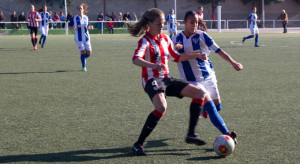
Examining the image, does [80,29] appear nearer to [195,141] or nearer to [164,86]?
[164,86]

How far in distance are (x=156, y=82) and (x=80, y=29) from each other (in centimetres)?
807

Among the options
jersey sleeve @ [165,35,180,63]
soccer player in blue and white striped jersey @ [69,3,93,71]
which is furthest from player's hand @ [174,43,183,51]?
soccer player in blue and white striped jersey @ [69,3,93,71]

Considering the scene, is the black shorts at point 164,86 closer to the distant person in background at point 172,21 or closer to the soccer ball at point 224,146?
the soccer ball at point 224,146

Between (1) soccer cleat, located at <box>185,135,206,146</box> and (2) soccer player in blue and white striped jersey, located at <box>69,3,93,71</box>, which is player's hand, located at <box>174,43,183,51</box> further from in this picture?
(2) soccer player in blue and white striped jersey, located at <box>69,3,93,71</box>

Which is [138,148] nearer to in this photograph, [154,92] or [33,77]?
[154,92]

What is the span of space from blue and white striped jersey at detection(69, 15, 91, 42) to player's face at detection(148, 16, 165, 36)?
764cm

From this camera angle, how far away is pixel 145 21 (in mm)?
4438

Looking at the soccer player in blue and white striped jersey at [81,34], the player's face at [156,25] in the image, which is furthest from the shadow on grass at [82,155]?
the soccer player in blue and white striped jersey at [81,34]

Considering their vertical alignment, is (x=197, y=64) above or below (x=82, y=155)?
above

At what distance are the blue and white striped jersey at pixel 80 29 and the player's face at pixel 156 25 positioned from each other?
7.64 metres

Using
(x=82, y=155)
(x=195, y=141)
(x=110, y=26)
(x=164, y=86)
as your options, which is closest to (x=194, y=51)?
(x=164, y=86)

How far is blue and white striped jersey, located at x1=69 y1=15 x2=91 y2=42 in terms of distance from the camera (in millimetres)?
11773

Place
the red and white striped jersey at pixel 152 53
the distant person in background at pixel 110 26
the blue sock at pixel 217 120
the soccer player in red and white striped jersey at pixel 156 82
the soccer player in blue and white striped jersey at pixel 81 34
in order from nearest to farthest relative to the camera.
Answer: the soccer player in red and white striped jersey at pixel 156 82
the red and white striped jersey at pixel 152 53
the blue sock at pixel 217 120
the soccer player in blue and white striped jersey at pixel 81 34
the distant person in background at pixel 110 26

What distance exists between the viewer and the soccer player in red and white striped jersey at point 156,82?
4.15m
